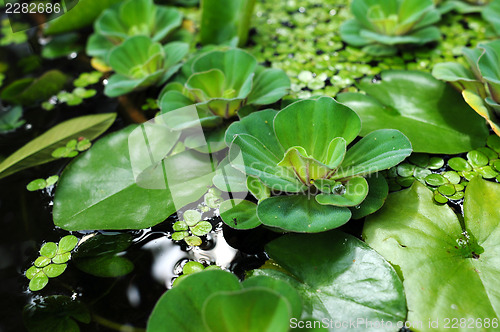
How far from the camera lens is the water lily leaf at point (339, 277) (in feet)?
2.97

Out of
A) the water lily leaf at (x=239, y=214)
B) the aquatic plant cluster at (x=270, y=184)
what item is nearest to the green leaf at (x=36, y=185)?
the aquatic plant cluster at (x=270, y=184)

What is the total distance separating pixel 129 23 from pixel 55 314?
134cm

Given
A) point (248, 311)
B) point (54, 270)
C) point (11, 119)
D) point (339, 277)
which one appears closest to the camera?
point (248, 311)

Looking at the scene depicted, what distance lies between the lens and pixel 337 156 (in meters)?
1.06

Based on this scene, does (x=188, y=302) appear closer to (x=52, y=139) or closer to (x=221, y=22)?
(x=52, y=139)

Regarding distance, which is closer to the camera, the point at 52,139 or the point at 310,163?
the point at 310,163

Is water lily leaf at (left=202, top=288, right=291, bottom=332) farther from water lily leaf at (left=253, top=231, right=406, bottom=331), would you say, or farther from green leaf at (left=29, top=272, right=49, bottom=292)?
green leaf at (left=29, top=272, right=49, bottom=292)

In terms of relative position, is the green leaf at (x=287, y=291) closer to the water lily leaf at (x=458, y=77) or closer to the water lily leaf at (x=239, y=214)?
the water lily leaf at (x=239, y=214)

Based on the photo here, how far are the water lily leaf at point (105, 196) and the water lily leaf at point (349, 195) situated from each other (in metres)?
0.45

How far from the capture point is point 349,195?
1.04 m

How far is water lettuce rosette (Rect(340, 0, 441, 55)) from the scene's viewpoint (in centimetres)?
163

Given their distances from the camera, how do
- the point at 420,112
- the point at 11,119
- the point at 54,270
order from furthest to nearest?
the point at 11,119
the point at 420,112
the point at 54,270

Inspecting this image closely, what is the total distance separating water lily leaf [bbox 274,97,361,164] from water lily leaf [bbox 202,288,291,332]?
508mm

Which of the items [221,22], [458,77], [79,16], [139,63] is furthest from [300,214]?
[79,16]
